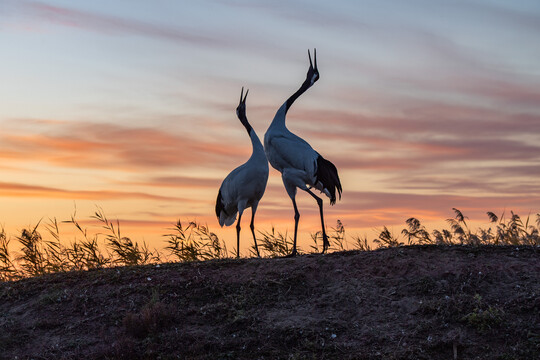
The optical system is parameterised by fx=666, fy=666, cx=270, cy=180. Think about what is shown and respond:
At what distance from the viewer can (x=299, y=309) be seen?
8.20m

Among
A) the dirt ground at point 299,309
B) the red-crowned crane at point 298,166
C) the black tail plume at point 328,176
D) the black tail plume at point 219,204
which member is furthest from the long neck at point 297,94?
the dirt ground at point 299,309

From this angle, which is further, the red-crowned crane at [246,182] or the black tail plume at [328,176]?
the red-crowned crane at [246,182]

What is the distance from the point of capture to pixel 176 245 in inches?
498

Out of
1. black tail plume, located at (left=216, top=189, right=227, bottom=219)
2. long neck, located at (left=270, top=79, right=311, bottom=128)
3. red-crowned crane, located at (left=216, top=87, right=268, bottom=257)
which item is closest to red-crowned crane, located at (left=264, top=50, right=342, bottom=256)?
long neck, located at (left=270, top=79, right=311, bottom=128)

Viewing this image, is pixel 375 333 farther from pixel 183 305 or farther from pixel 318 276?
pixel 183 305

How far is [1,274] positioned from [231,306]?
5818 mm

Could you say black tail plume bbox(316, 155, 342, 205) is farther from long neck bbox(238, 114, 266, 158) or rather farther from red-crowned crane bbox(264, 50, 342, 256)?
long neck bbox(238, 114, 266, 158)

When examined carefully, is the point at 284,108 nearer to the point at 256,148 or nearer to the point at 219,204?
the point at 256,148

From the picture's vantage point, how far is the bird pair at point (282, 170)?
11.8 meters

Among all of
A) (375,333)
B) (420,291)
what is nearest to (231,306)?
(375,333)

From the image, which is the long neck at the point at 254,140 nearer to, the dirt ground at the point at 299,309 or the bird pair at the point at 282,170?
the bird pair at the point at 282,170

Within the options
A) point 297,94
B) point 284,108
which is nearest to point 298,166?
point 284,108

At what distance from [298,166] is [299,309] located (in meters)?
3.95

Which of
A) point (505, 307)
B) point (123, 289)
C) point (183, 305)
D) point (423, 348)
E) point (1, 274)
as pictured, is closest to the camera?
point (423, 348)
